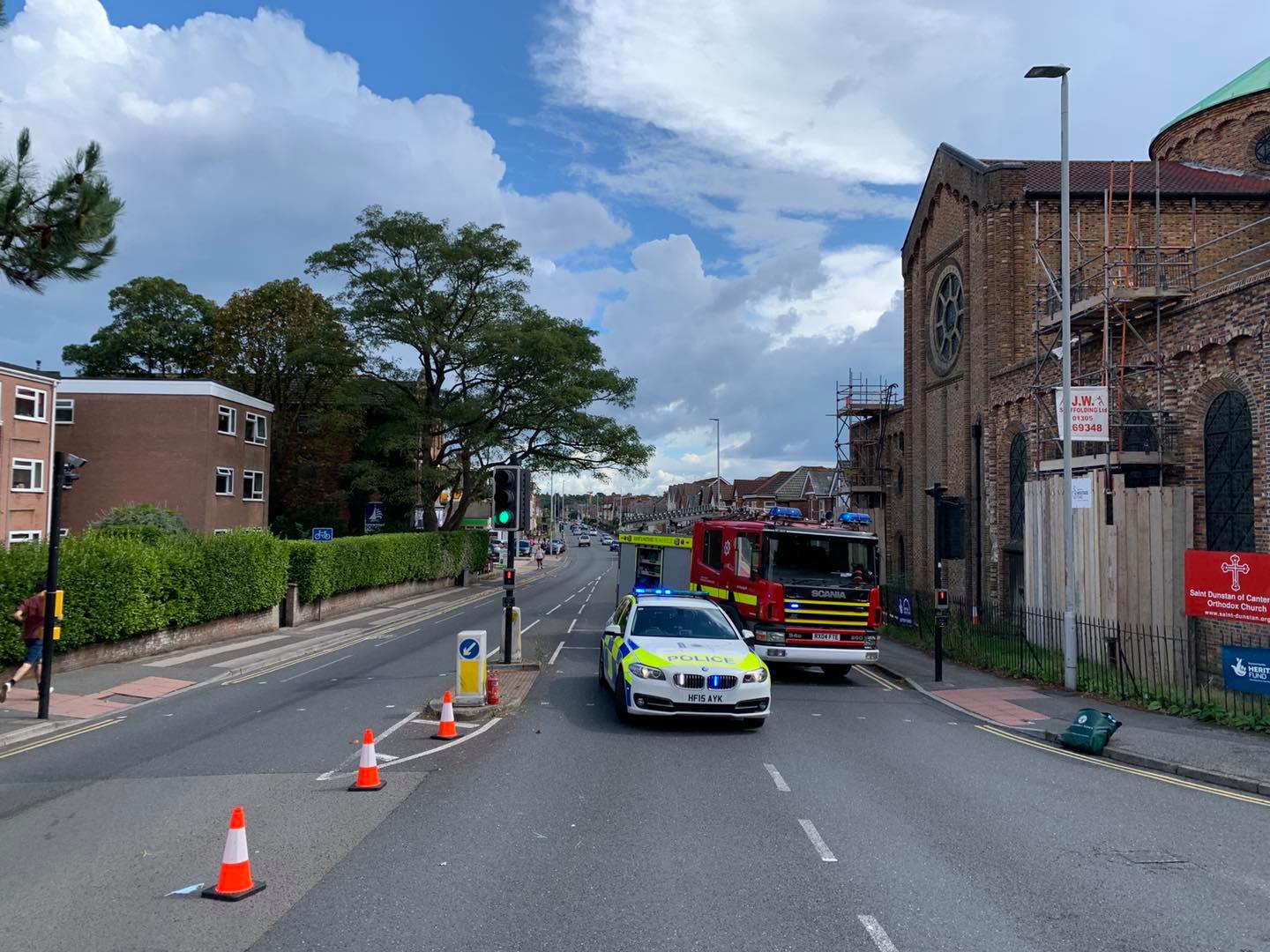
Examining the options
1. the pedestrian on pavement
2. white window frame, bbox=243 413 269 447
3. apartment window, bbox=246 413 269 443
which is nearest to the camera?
the pedestrian on pavement

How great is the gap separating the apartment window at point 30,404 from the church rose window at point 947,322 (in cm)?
3189

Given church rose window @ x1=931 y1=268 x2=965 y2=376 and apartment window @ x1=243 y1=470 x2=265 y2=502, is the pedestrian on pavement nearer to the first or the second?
church rose window @ x1=931 y1=268 x2=965 y2=376

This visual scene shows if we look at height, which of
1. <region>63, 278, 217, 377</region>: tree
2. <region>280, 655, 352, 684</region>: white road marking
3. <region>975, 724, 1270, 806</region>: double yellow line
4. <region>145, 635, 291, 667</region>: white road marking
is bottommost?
<region>280, 655, 352, 684</region>: white road marking

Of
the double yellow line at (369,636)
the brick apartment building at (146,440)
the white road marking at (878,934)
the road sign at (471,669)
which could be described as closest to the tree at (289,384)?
the brick apartment building at (146,440)

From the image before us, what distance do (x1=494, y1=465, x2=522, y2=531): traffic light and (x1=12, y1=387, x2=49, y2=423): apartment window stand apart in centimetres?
2558

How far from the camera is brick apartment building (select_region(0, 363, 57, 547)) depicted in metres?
32.4

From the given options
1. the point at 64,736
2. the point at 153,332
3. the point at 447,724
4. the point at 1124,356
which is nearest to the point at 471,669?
the point at 447,724

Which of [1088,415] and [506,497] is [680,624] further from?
[1088,415]

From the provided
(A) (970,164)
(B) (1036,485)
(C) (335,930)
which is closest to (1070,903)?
(C) (335,930)

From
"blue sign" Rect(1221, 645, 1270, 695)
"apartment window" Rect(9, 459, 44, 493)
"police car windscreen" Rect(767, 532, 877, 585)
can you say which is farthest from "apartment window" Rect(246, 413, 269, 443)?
"blue sign" Rect(1221, 645, 1270, 695)

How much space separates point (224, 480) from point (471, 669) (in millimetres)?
31285

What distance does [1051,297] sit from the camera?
2298 centimetres

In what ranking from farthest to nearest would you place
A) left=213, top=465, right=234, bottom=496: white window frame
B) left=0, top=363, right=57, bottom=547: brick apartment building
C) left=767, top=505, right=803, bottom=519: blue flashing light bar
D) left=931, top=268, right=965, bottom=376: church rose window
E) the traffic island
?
left=213, top=465, right=234, bottom=496: white window frame, left=0, top=363, right=57, bottom=547: brick apartment building, left=931, top=268, right=965, bottom=376: church rose window, left=767, top=505, right=803, bottom=519: blue flashing light bar, the traffic island

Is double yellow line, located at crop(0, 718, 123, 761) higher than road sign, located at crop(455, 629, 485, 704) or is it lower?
lower
